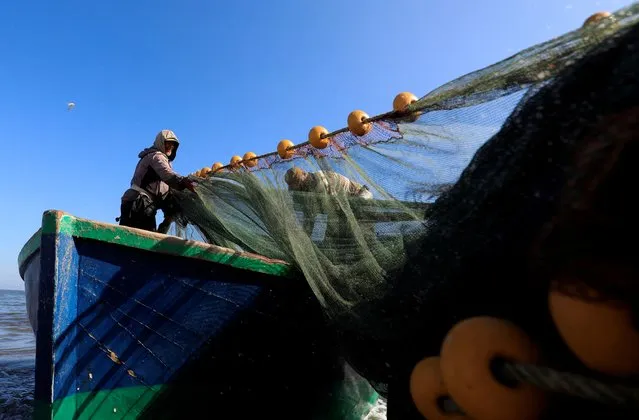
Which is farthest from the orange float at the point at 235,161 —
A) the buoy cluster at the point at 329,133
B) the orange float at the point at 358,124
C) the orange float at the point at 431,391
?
the orange float at the point at 431,391

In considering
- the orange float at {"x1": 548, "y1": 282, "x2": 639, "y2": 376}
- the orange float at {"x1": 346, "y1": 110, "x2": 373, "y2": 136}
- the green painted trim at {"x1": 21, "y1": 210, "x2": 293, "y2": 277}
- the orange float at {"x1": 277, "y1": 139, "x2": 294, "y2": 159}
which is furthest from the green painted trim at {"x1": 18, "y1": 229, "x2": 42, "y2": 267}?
the orange float at {"x1": 548, "y1": 282, "x2": 639, "y2": 376}

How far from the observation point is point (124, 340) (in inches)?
109

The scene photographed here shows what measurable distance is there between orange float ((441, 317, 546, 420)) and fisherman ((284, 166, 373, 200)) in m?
1.62

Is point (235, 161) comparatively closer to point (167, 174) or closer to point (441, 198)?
point (167, 174)

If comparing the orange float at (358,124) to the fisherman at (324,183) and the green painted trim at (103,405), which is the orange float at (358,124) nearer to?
the fisherman at (324,183)

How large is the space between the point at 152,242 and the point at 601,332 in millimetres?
2509

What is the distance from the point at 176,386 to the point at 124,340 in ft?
1.53

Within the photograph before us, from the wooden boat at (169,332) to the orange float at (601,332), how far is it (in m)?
2.14

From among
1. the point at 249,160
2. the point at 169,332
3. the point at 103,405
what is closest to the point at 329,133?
the point at 249,160

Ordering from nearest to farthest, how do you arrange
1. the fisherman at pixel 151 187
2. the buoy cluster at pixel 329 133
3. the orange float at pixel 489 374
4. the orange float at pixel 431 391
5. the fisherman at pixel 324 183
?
the orange float at pixel 489 374 → the orange float at pixel 431 391 → the buoy cluster at pixel 329 133 → the fisherman at pixel 324 183 → the fisherman at pixel 151 187

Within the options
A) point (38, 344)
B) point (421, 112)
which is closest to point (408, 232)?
point (421, 112)

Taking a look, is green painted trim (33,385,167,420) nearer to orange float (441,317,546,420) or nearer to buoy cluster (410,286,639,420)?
buoy cluster (410,286,639,420)

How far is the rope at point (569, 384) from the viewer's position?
1004 mm

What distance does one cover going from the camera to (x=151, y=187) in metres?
4.90
